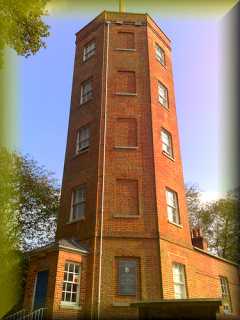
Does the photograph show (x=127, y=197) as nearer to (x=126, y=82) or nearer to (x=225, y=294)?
(x=126, y=82)

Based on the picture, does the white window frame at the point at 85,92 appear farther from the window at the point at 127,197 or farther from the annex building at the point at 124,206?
the window at the point at 127,197

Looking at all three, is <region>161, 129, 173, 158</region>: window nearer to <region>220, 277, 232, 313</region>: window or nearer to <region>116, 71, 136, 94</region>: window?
<region>116, 71, 136, 94</region>: window

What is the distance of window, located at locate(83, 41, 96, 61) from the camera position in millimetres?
24111

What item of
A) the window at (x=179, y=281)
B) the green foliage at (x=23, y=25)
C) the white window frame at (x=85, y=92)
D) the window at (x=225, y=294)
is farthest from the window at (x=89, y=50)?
the window at (x=225, y=294)

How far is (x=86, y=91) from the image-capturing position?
2262cm

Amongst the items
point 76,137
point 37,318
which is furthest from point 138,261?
point 76,137

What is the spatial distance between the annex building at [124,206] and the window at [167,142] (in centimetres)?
7

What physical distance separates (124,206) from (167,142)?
600cm

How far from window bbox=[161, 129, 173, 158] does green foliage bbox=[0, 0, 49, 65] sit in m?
11.3

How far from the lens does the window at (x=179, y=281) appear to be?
15.8 m

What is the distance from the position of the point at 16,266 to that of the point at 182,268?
12.8m

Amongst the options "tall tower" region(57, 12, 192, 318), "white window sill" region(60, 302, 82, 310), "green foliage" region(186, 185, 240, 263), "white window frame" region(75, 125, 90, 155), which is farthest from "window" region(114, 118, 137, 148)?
"green foliage" region(186, 185, 240, 263)

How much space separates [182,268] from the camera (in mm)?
16891

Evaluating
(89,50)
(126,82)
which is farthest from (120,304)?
(89,50)
